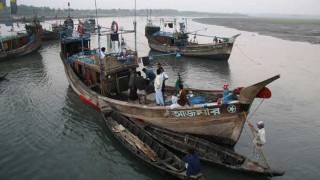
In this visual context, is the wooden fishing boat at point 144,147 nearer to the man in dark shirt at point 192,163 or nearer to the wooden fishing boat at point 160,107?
the man in dark shirt at point 192,163

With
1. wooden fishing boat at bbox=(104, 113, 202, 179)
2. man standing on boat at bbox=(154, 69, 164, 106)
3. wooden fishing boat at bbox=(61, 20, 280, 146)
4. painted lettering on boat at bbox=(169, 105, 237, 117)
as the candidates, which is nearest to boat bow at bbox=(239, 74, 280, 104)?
wooden fishing boat at bbox=(61, 20, 280, 146)

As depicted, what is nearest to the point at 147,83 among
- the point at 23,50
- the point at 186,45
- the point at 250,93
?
the point at 250,93

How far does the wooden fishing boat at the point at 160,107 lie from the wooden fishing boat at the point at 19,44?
1470 cm

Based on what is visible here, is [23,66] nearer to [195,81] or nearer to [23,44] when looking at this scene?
[23,44]

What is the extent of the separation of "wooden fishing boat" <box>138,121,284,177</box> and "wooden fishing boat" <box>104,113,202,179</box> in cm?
46

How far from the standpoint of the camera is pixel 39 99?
60.3ft

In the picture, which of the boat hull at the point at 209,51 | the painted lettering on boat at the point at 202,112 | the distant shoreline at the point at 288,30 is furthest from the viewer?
the distant shoreline at the point at 288,30

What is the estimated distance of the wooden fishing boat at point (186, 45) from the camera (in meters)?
30.5

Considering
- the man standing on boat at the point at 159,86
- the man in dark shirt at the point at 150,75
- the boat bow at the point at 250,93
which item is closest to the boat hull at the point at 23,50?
the man in dark shirt at the point at 150,75

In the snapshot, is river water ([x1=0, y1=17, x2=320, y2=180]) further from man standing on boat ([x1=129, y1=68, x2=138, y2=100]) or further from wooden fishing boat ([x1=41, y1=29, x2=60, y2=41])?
wooden fishing boat ([x1=41, y1=29, x2=60, y2=41])

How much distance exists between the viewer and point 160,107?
12.2 meters

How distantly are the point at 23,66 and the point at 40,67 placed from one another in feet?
6.32

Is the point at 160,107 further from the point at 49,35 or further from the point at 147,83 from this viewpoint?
the point at 49,35

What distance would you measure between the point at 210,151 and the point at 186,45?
2436cm
